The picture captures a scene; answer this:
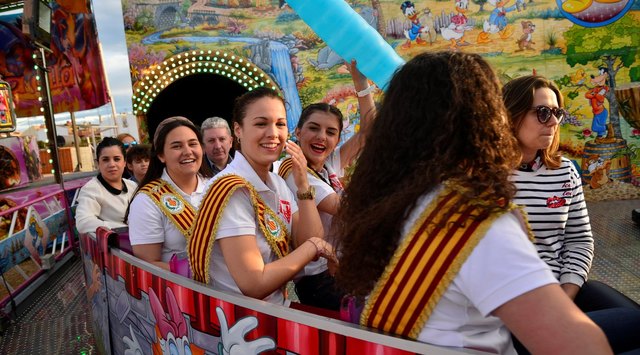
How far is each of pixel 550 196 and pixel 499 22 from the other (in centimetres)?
634

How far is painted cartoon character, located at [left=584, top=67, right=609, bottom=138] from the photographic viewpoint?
726cm

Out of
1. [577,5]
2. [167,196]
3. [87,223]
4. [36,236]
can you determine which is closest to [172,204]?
[167,196]

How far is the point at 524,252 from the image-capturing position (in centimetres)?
87

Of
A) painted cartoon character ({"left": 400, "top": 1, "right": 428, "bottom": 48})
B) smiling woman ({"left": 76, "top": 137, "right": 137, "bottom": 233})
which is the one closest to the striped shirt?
smiling woman ({"left": 76, "top": 137, "right": 137, "bottom": 233})

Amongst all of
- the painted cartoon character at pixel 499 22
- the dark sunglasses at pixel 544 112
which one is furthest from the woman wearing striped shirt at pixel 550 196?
the painted cartoon character at pixel 499 22

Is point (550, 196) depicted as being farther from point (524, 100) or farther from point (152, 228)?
point (152, 228)

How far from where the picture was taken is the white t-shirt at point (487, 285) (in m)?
0.85

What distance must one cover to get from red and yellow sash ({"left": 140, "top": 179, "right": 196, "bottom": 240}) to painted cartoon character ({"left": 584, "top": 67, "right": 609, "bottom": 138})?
7.10 m

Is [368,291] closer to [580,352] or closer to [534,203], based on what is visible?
[580,352]

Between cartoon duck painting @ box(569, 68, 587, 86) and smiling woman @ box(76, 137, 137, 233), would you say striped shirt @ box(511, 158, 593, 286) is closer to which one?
smiling woman @ box(76, 137, 137, 233)

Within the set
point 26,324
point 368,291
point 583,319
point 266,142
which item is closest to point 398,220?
point 368,291

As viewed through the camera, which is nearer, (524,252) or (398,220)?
(524,252)

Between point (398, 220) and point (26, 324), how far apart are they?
13.5 ft

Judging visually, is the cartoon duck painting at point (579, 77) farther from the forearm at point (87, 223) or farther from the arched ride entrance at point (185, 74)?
the forearm at point (87, 223)
